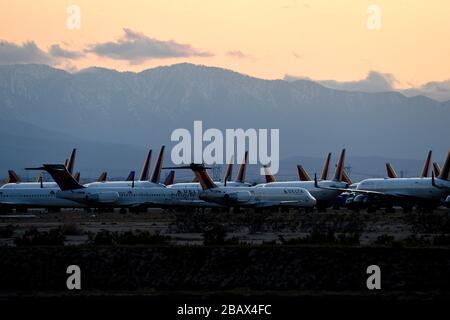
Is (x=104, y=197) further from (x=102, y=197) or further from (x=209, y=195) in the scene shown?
(x=209, y=195)

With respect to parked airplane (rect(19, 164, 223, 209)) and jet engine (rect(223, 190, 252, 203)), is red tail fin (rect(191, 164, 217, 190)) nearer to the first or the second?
jet engine (rect(223, 190, 252, 203))

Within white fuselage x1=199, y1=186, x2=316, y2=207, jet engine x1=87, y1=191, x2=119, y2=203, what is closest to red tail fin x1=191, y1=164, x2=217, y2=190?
white fuselage x1=199, y1=186, x2=316, y2=207

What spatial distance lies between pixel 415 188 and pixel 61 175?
33.1 meters

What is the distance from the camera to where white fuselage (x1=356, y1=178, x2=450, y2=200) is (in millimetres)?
102000

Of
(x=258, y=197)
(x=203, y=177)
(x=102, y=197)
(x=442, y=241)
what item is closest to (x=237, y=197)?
(x=258, y=197)

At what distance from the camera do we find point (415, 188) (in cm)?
10319

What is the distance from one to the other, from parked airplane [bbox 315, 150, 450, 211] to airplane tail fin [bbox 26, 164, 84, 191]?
87.0 feet

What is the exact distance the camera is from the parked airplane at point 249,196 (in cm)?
9906

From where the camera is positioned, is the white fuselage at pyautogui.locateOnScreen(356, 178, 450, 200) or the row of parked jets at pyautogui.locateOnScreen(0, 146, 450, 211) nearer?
the row of parked jets at pyautogui.locateOnScreen(0, 146, 450, 211)

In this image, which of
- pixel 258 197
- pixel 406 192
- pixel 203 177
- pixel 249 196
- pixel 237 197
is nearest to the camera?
pixel 237 197

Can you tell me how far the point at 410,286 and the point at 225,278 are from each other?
594cm

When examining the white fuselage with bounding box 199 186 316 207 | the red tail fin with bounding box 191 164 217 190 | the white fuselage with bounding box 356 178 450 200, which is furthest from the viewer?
the white fuselage with bounding box 356 178 450 200
